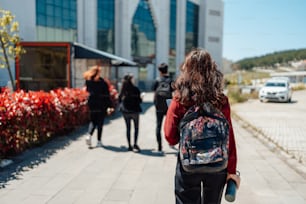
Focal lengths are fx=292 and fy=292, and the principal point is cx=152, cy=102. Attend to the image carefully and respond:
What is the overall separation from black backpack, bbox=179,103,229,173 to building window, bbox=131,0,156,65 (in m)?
35.4

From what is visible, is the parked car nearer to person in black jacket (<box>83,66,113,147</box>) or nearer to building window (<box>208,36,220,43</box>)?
person in black jacket (<box>83,66,113,147</box>)

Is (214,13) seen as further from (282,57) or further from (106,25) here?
(282,57)

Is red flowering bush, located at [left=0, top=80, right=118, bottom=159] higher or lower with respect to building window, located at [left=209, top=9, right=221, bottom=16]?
lower

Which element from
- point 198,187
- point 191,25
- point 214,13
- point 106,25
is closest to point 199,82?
point 198,187

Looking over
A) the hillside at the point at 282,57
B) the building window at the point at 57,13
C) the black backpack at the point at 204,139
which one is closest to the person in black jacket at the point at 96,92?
the black backpack at the point at 204,139

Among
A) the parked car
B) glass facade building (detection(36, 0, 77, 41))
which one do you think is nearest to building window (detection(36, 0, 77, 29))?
glass facade building (detection(36, 0, 77, 41))

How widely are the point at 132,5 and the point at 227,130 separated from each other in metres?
36.6

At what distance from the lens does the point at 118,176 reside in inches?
181

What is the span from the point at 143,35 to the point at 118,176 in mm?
35539

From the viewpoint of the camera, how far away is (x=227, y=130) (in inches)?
81.2

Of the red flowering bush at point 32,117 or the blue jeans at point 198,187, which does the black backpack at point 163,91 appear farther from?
the blue jeans at point 198,187

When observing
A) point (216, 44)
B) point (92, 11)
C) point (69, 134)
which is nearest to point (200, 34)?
point (216, 44)

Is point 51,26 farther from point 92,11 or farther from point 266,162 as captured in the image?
point 266,162

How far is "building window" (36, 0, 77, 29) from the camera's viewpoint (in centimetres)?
2501
